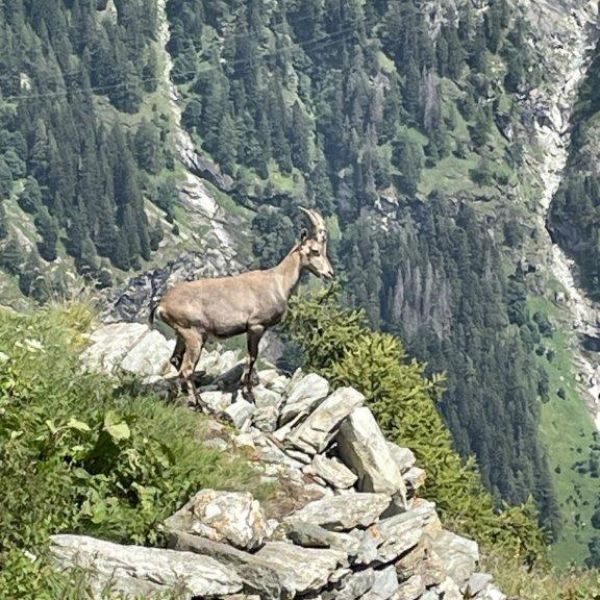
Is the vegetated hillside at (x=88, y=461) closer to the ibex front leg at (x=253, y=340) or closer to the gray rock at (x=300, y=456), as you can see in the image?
the gray rock at (x=300, y=456)

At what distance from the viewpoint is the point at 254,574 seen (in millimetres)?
13203

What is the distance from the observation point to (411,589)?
16516 millimetres

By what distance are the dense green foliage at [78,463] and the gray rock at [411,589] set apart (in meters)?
2.78

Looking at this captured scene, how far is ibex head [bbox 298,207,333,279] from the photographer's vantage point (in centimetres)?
2270

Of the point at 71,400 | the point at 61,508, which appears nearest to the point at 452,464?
the point at 71,400

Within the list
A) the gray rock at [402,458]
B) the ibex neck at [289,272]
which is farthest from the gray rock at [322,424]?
the ibex neck at [289,272]

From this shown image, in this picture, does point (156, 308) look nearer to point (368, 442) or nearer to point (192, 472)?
point (368, 442)

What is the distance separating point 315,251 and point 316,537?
8.75 meters

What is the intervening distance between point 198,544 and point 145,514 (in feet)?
2.77

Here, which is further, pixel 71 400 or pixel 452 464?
pixel 452 464

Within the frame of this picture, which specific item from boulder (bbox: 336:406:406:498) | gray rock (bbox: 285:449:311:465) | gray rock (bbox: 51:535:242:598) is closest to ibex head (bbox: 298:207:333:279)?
boulder (bbox: 336:406:406:498)

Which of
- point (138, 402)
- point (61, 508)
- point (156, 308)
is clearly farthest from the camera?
point (156, 308)

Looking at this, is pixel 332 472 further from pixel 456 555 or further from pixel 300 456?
pixel 456 555

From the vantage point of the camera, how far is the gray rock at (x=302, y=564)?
13.7 meters
